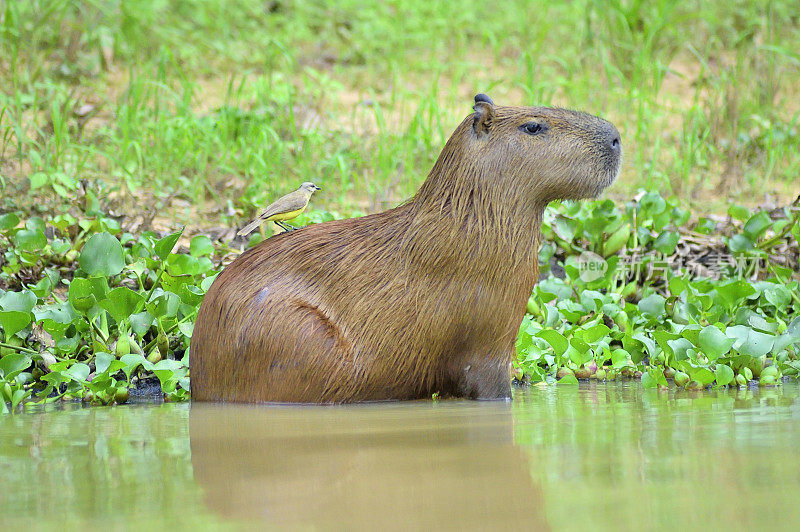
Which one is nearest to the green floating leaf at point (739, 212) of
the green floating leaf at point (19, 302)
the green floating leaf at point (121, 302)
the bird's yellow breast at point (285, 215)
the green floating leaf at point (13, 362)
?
the bird's yellow breast at point (285, 215)

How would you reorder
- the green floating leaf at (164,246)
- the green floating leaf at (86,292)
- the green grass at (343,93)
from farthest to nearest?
the green grass at (343,93) < the green floating leaf at (164,246) < the green floating leaf at (86,292)

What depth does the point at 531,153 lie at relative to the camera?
10.6 feet

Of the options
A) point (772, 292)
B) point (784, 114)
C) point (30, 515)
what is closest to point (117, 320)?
point (30, 515)

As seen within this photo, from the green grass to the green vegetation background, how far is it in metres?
0.03

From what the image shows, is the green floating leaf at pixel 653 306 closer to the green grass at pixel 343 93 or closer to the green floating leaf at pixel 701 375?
the green floating leaf at pixel 701 375

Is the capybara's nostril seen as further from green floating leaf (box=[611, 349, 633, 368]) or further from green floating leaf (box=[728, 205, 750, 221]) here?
green floating leaf (box=[728, 205, 750, 221])

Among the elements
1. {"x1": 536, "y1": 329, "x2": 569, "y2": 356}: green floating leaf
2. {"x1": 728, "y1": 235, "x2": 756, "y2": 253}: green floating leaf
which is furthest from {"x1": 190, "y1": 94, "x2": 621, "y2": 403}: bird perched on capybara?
{"x1": 728, "y1": 235, "x2": 756, "y2": 253}: green floating leaf

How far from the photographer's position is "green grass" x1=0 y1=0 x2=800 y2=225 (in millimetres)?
6160

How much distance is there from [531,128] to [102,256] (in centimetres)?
187

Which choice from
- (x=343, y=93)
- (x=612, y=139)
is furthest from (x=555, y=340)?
(x=343, y=93)

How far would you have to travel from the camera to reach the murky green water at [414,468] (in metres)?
1.45

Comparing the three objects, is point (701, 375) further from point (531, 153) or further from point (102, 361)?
point (102, 361)

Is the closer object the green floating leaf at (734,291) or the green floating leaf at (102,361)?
the green floating leaf at (102,361)

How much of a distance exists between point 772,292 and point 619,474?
295 cm
